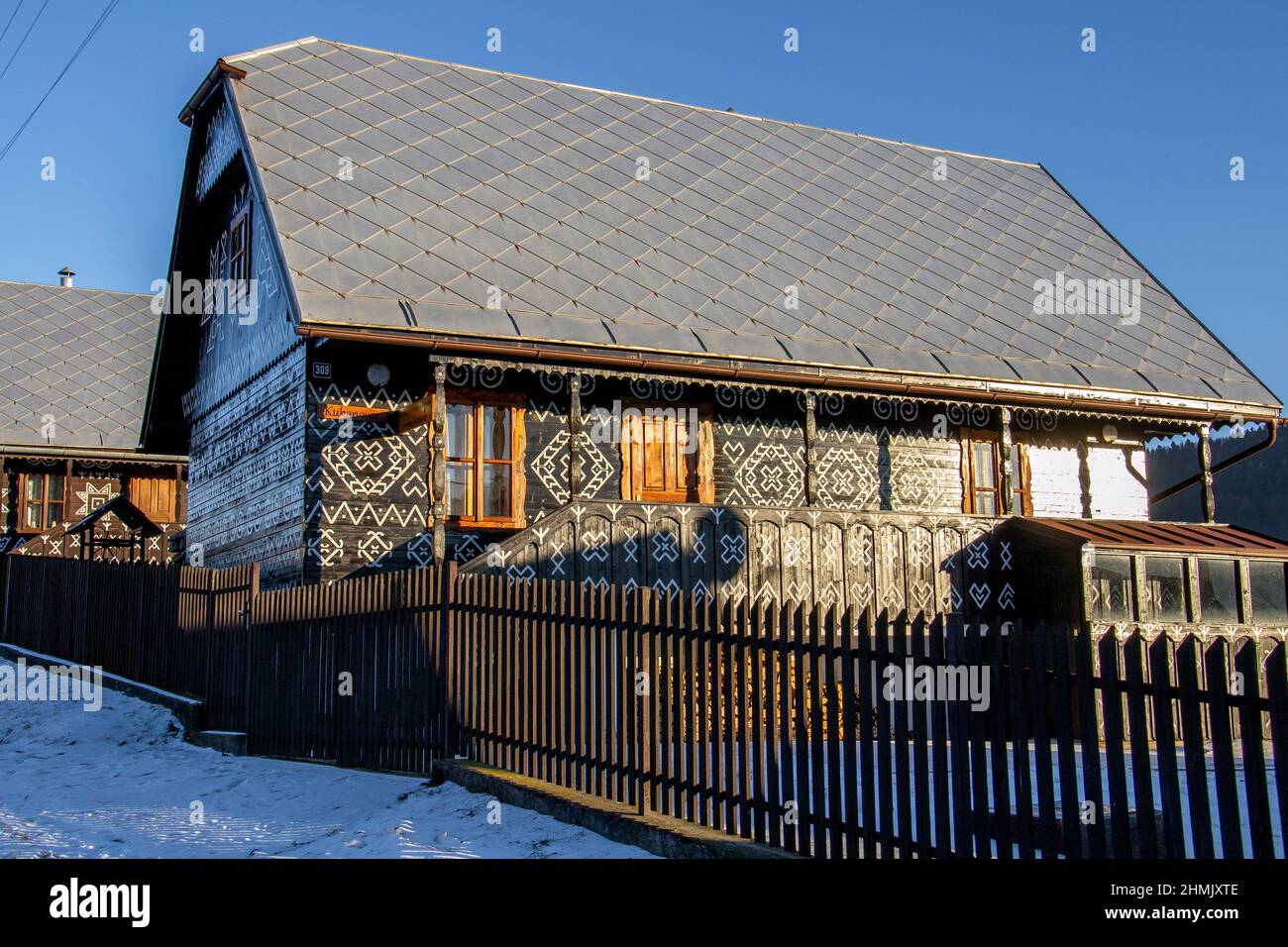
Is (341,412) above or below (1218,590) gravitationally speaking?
above

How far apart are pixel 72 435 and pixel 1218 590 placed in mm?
22990

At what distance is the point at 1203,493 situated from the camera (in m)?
19.7

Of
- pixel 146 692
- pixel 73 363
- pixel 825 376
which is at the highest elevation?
pixel 73 363

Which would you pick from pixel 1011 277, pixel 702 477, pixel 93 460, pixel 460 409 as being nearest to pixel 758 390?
pixel 702 477

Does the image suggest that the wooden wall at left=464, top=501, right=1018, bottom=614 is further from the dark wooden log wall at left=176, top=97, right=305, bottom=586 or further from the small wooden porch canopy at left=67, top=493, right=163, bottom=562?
the small wooden porch canopy at left=67, top=493, right=163, bottom=562

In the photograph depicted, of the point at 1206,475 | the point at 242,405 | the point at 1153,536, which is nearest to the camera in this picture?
the point at 1153,536

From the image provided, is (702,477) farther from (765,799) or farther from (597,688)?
(765,799)

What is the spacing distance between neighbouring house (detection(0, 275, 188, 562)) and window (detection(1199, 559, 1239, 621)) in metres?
19.1

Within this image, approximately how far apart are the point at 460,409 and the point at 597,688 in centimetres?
831

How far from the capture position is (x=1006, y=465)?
17.9m

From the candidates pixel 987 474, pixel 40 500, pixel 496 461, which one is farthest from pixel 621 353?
pixel 40 500

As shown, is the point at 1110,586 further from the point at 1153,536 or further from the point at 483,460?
the point at 483,460

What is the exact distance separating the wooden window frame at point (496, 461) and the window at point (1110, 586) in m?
7.27

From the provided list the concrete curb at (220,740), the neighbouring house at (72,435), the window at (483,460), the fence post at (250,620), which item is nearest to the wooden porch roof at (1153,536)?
the window at (483,460)
